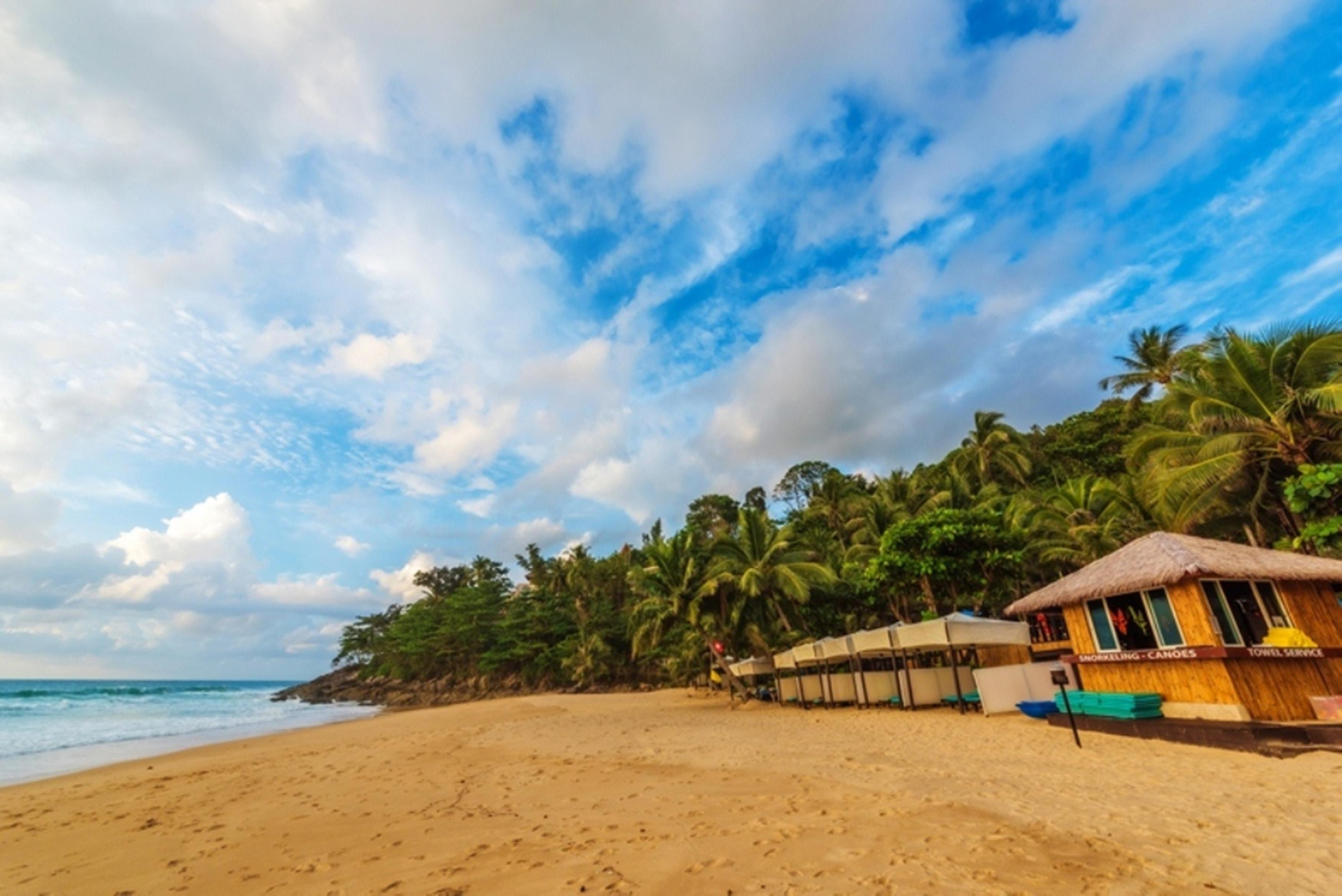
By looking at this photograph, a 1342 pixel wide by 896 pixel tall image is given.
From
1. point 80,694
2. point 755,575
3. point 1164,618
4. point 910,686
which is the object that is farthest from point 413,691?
point 1164,618

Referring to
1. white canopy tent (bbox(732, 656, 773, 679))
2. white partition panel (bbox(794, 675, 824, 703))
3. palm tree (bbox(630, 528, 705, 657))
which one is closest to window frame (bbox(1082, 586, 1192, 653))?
white partition panel (bbox(794, 675, 824, 703))

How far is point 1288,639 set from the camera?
9.29m

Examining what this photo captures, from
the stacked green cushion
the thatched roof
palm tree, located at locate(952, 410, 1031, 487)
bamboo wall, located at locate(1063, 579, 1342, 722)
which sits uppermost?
palm tree, located at locate(952, 410, 1031, 487)

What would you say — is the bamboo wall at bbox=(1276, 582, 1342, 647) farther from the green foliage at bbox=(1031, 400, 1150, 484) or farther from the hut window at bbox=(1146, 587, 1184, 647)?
the green foliage at bbox=(1031, 400, 1150, 484)

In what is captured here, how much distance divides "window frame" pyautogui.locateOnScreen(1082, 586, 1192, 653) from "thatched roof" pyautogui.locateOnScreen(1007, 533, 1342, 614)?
0.27 metres

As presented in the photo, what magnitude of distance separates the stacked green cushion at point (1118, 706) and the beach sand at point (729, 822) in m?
0.50

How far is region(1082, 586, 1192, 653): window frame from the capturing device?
971 cm

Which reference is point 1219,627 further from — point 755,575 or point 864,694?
point 755,575

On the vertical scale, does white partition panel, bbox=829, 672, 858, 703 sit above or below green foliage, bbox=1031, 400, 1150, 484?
below

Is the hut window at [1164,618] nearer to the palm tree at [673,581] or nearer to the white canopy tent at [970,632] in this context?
the white canopy tent at [970,632]

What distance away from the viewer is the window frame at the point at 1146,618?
31.9 ft

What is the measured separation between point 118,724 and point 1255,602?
143 ft

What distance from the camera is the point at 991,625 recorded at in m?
13.0

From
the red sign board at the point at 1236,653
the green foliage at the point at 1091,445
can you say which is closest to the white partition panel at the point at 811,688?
the red sign board at the point at 1236,653
